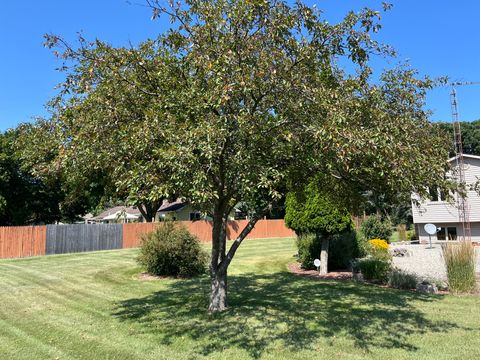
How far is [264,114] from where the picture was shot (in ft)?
21.1

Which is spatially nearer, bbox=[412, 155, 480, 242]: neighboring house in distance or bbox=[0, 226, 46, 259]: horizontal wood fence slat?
bbox=[0, 226, 46, 259]: horizontal wood fence slat

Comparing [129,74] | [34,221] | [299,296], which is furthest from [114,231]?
[129,74]

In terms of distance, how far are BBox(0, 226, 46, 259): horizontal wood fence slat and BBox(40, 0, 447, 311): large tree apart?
1761cm

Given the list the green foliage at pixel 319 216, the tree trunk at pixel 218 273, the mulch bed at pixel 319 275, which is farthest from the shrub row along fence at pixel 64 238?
the tree trunk at pixel 218 273

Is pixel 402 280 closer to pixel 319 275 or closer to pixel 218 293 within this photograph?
pixel 319 275

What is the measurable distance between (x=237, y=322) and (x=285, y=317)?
3.15 feet

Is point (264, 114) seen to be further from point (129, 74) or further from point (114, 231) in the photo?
point (114, 231)

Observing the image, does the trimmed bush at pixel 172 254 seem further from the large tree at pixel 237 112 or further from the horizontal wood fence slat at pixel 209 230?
the horizontal wood fence slat at pixel 209 230

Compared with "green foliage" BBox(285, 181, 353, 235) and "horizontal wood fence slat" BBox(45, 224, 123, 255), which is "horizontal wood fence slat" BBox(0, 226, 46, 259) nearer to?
"horizontal wood fence slat" BBox(45, 224, 123, 255)

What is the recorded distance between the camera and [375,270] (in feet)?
39.1

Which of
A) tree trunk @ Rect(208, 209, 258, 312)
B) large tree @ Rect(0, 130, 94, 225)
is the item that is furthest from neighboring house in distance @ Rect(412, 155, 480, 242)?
large tree @ Rect(0, 130, 94, 225)

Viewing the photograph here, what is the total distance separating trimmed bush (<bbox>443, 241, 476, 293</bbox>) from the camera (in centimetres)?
1000

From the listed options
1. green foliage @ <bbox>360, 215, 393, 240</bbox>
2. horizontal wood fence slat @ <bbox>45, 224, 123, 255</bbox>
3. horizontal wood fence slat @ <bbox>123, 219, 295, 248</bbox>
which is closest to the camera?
horizontal wood fence slat @ <bbox>45, 224, 123, 255</bbox>

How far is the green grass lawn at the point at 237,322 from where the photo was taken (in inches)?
229
